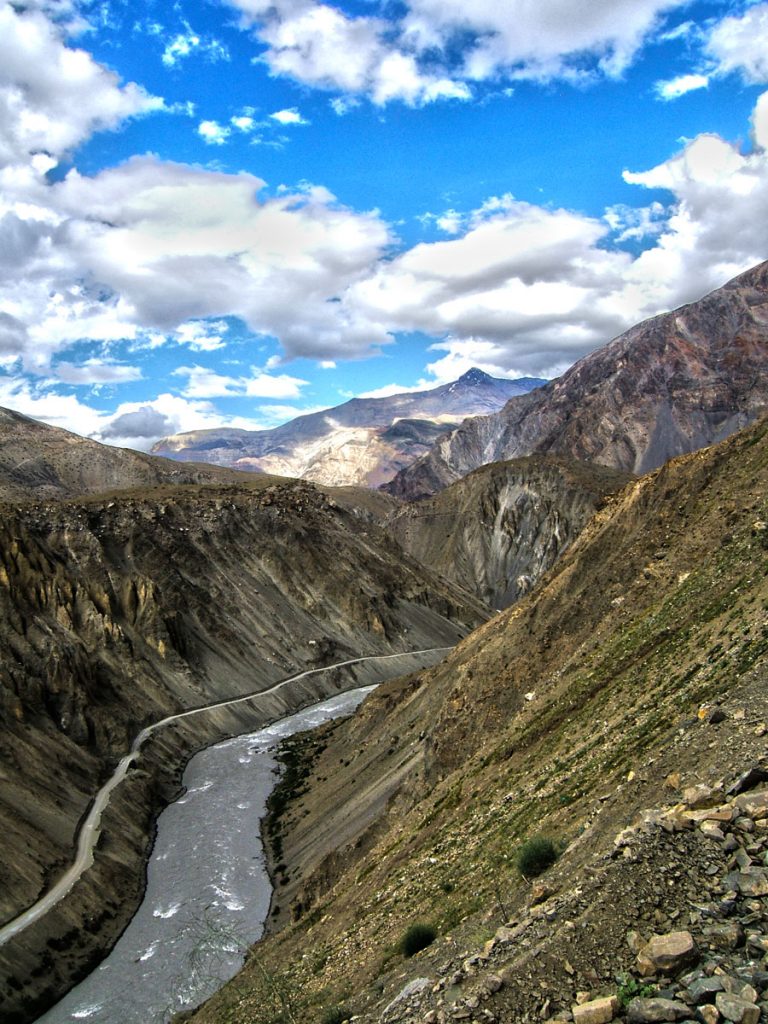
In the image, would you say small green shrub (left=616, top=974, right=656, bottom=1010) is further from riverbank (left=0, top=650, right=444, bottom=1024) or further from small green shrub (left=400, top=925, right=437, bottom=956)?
riverbank (left=0, top=650, right=444, bottom=1024)

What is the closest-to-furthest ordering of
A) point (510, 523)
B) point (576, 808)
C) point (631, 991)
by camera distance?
point (631, 991) < point (576, 808) < point (510, 523)

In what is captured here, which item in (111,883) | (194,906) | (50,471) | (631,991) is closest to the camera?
(631,991)

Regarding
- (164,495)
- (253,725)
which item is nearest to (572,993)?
(253,725)

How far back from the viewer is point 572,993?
32.4 feet

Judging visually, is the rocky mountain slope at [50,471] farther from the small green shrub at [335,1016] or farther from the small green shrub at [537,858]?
the small green shrub at [537,858]

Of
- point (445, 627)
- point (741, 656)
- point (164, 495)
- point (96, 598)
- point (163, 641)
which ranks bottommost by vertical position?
point (445, 627)

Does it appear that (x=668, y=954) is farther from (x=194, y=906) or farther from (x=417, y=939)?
(x=194, y=906)

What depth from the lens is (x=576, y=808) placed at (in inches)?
762

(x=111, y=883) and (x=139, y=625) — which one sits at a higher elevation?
(x=139, y=625)

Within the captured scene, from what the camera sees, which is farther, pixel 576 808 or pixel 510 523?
pixel 510 523

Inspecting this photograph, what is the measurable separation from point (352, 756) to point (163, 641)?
117 ft

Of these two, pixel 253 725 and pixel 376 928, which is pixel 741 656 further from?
pixel 253 725

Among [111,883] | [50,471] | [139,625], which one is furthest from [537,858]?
[50,471]

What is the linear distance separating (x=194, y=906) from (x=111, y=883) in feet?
17.7
